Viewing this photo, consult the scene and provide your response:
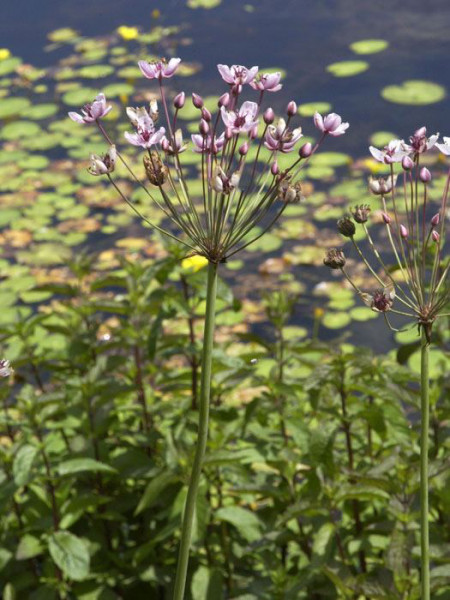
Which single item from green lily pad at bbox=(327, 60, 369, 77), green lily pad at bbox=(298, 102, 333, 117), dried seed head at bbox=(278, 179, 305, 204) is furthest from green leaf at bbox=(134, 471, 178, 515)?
green lily pad at bbox=(327, 60, 369, 77)

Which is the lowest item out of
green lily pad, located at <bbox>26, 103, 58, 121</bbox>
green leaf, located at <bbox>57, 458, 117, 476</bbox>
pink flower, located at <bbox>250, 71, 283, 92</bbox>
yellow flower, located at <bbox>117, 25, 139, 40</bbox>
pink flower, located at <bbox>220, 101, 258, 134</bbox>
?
green lily pad, located at <bbox>26, 103, 58, 121</bbox>

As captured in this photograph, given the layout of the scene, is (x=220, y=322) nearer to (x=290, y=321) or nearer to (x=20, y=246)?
(x=290, y=321)

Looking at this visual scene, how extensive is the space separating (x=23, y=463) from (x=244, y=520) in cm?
63

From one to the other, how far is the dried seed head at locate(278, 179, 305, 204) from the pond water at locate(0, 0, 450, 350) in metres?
6.30

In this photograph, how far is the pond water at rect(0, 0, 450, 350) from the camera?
852 centimetres

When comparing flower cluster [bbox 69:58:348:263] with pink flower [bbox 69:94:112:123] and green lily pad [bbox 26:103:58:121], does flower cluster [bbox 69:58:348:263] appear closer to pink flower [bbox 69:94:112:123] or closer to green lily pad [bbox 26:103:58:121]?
pink flower [bbox 69:94:112:123]

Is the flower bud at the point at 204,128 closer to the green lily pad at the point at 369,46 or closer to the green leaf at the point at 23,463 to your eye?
the green leaf at the point at 23,463

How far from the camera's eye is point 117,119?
9078 mm

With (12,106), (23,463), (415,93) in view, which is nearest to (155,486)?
(23,463)

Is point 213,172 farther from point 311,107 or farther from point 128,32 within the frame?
point 128,32

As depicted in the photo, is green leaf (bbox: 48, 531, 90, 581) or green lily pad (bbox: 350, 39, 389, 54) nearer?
green leaf (bbox: 48, 531, 90, 581)

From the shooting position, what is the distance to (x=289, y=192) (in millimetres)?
1594

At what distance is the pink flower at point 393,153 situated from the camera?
1700 millimetres

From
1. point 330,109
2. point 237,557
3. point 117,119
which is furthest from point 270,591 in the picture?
point 117,119
